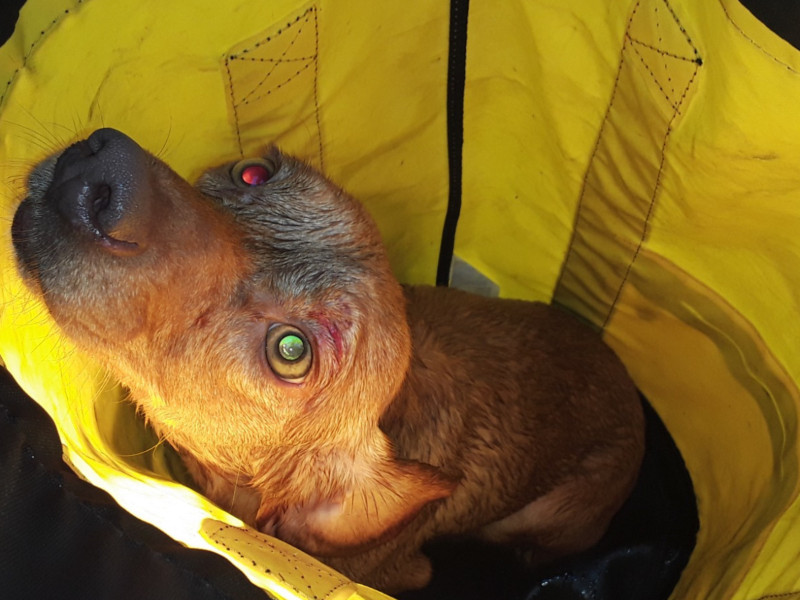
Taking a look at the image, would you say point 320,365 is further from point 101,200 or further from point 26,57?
point 26,57

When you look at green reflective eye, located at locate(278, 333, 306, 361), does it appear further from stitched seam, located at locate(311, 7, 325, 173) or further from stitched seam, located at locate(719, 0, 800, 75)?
stitched seam, located at locate(719, 0, 800, 75)

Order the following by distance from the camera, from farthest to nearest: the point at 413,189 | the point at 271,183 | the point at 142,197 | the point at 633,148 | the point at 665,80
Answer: the point at 413,189
the point at 633,148
the point at 271,183
the point at 665,80
the point at 142,197

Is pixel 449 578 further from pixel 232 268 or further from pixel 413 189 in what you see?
pixel 232 268

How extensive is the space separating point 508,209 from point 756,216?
1050 millimetres

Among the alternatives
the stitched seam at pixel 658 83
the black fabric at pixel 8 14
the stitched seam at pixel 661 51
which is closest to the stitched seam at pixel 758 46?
the stitched seam at pixel 661 51

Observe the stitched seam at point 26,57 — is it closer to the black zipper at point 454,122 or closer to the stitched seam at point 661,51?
the black zipper at point 454,122

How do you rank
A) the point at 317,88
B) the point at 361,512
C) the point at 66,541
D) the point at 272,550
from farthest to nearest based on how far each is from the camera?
the point at 317,88
the point at 361,512
the point at 272,550
the point at 66,541

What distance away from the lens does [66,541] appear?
120cm

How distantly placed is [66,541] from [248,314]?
575 mm

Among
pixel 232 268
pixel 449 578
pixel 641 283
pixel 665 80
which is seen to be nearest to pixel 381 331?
pixel 232 268

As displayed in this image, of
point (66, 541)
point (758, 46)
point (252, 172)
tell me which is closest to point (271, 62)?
point (252, 172)

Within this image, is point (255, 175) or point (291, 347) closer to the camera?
point (291, 347)

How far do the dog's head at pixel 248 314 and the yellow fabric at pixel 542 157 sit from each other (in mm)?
178

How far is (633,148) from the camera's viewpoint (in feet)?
6.85
